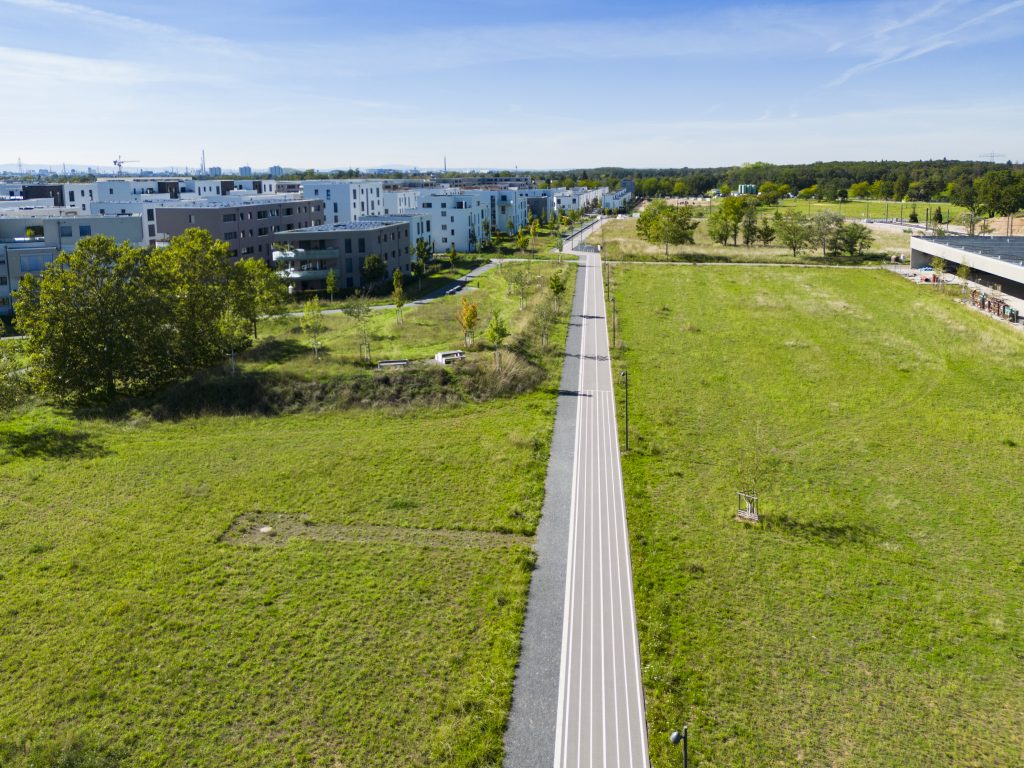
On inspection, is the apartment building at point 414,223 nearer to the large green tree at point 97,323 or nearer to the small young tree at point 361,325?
the small young tree at point 361,325

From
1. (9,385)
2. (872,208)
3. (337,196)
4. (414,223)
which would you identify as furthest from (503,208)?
(9,385)

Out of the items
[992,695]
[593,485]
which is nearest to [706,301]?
[593,485]

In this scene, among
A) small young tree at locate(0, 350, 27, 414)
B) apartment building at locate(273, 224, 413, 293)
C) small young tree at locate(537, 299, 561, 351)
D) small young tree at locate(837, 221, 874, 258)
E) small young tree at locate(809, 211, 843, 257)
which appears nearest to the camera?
small young tree at locate(0, 350, 27, 414)

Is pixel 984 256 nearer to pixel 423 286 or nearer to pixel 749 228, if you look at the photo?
pixel 749 228

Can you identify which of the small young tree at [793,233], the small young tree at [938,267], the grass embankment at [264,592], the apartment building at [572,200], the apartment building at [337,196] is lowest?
the grass embankment at [264,592]

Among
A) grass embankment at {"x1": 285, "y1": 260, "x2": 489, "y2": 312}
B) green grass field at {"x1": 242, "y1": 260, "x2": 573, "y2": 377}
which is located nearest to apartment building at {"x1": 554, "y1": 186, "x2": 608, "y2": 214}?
grass embankment at {"x1": 285, "y1": 260, "x2": 489, "y2": 312}

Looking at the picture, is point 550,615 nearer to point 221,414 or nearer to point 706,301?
point 221,414

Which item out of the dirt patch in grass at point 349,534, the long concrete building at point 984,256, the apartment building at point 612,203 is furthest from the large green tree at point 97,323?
the apartment building at point 612,203

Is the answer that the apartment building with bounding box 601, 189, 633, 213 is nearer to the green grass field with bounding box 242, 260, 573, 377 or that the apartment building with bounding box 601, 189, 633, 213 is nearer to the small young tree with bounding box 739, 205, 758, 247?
the small young tree with bounding box 739, 205, 758, 247
